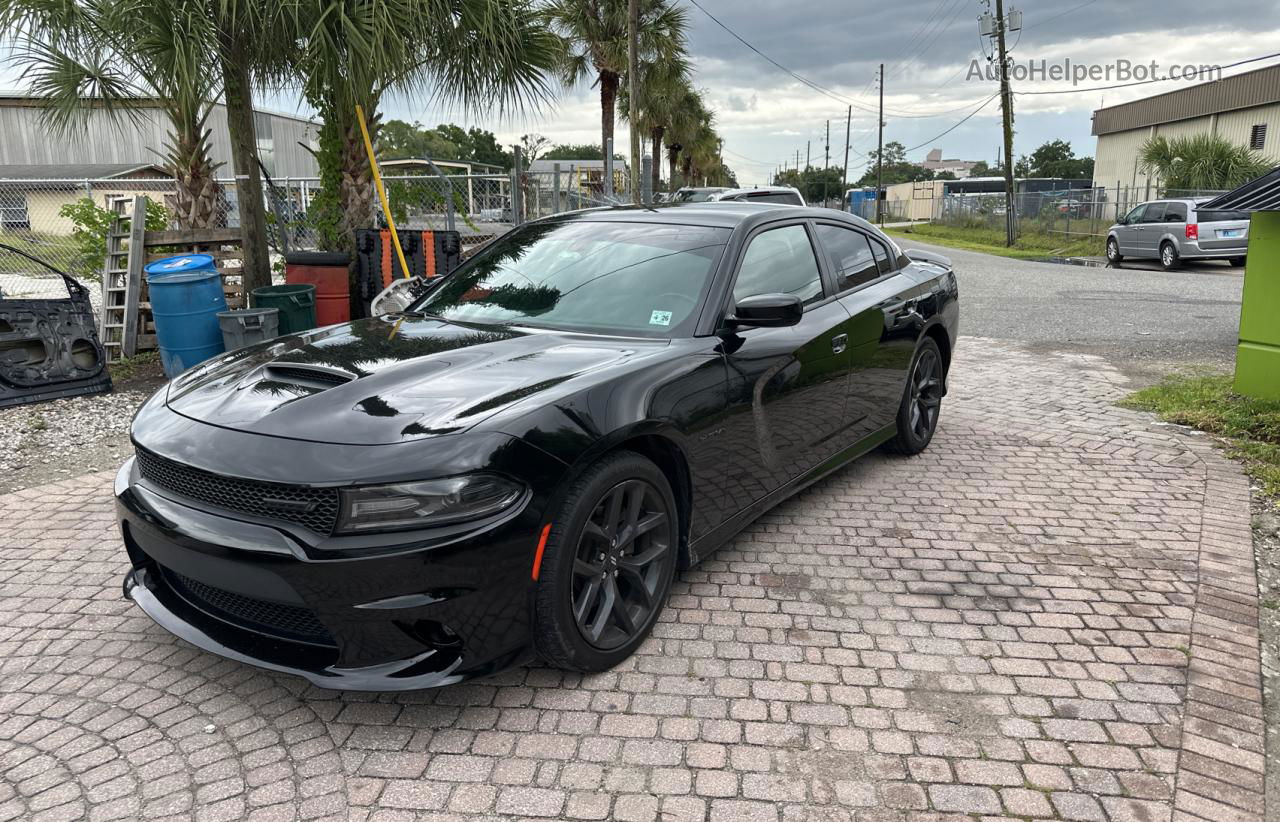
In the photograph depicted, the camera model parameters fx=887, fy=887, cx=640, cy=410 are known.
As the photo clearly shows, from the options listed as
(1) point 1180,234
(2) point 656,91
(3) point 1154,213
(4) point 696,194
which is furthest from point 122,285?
(2) point 656,91

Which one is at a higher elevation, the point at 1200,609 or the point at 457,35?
the point at 457,35

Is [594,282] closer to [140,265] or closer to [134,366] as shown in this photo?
[134,366]

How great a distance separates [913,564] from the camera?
4082mm

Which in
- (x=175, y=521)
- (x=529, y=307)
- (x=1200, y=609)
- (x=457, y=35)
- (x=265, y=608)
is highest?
(x=457, y=35)

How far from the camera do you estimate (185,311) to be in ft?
24.3

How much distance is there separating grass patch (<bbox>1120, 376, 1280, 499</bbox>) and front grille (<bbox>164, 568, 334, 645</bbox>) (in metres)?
5.02

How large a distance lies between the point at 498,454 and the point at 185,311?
5.94 meters

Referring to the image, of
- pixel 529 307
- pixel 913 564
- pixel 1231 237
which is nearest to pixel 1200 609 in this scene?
pixel 913 564

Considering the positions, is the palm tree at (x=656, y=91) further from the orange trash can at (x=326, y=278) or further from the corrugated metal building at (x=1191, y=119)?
the orange trash can at (x=326, y=278)

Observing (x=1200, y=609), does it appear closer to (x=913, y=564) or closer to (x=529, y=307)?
(x=913, y=564)

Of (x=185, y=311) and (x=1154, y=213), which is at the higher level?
(x=1154, y=213)

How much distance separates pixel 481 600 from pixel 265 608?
0.68m

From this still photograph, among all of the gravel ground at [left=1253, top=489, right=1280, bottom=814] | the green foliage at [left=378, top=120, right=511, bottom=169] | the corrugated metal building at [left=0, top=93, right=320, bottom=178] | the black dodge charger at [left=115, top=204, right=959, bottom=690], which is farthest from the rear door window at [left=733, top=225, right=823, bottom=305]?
the green foliage at [left=378, top=120, right=511, bottom=169]

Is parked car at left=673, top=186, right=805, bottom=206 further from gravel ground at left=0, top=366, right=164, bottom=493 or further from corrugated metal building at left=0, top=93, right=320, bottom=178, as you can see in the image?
corrugated metal building at left=0, top=93, right=320, bottom=178
